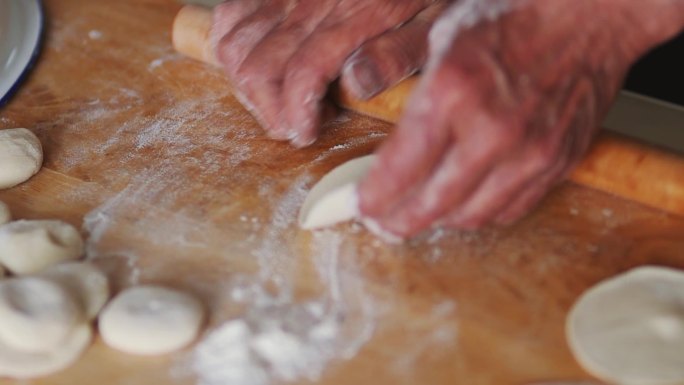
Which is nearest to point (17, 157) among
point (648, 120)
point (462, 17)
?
point (462, 17)

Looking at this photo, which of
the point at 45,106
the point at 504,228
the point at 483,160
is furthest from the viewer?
the point at 45,106

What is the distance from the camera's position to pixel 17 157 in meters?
1.44

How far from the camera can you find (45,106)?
64.7 inches

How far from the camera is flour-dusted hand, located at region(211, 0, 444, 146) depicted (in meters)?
1.42

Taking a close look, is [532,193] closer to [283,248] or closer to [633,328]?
[633,328]

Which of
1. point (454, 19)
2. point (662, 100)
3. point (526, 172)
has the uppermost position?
point (454, 19)

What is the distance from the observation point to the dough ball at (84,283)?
119 centimetres

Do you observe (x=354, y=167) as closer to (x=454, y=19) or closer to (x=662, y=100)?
(x=454, y=19)

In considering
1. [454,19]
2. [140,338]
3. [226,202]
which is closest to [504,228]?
[454,19]

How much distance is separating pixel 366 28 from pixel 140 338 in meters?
0.67

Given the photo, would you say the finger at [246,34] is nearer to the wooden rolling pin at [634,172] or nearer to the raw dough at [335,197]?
the raw dough at [335,197]

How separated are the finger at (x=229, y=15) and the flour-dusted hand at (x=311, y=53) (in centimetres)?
Result: 5

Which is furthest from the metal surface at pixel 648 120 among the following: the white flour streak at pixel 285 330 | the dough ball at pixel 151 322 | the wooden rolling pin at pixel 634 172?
the dough ball at pixel 151 322

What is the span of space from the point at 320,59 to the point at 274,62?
92mm
